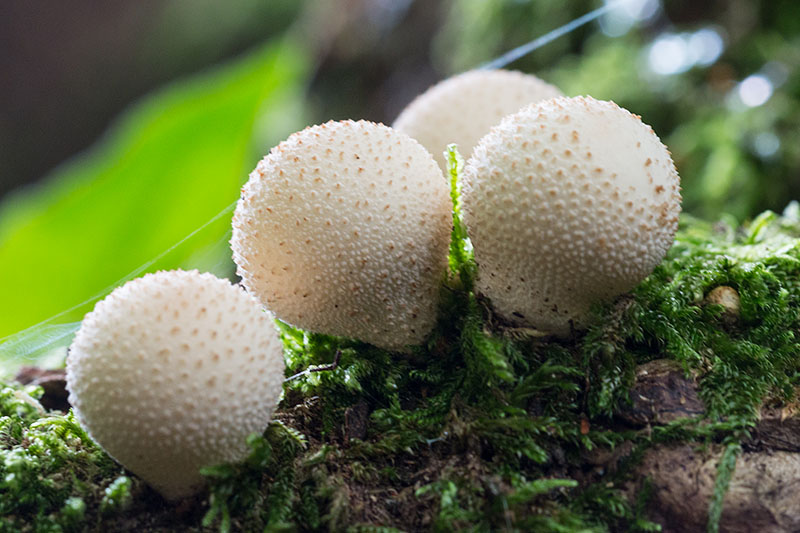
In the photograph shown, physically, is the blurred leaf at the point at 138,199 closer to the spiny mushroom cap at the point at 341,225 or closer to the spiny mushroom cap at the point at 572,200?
the spiny mushroom cap at the point at 341,225

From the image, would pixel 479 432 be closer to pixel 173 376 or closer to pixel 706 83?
pixel 173 376

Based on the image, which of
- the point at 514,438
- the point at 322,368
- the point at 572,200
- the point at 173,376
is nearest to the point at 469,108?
the point at 572,200

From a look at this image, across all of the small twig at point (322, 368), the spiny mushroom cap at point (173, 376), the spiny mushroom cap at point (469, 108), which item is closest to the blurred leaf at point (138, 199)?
the spiny mushroom cap at point (469, 108)

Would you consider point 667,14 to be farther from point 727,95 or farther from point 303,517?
point 303,517

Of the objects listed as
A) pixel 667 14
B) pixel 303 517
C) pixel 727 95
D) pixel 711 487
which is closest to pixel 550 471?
pixel 711 487

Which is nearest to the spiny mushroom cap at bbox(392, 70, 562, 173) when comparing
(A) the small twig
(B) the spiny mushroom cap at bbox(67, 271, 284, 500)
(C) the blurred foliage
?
(A) the small twig

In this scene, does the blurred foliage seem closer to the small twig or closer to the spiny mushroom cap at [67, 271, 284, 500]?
the small twig
